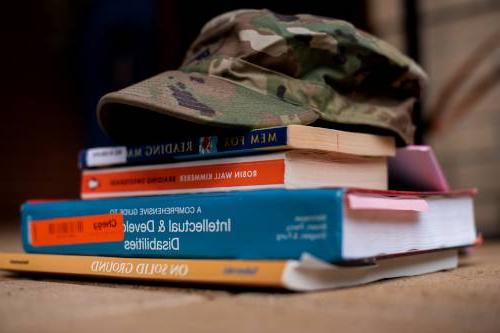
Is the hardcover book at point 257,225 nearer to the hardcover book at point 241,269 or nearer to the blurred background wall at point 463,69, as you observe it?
the hardcover book at point 241,269

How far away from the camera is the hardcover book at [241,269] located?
0.56m

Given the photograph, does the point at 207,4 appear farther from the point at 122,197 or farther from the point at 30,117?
the point at 30,117

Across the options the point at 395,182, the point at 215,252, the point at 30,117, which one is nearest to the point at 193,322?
the point at 215,252

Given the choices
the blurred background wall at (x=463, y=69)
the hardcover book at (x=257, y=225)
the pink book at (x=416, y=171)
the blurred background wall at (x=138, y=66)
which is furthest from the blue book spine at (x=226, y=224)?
the blurred background wall at (x=463, y=69)

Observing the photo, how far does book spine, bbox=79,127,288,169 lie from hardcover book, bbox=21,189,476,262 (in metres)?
0.04

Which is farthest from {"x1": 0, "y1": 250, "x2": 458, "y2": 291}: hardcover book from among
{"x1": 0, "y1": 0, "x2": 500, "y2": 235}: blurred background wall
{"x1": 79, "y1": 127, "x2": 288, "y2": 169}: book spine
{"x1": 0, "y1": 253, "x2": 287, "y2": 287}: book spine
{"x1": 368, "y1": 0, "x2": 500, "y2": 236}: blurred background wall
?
{"x1": 368, "y1": 0, "x2": 500, "y2": 236}: blurred background wall

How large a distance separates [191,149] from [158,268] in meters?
0.12

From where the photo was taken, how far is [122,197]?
2.53 feet

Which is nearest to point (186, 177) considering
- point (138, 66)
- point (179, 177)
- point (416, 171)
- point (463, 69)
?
point (179, 177)

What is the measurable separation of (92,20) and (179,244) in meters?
1.32

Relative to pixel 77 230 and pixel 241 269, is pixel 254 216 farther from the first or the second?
pixel 77 230

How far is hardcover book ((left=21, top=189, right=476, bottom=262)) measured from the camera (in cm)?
57

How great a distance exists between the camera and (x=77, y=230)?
75cm

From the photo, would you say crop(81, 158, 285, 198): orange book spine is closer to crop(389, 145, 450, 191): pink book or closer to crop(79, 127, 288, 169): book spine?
crop(79, 127, 288, 169): book spine
